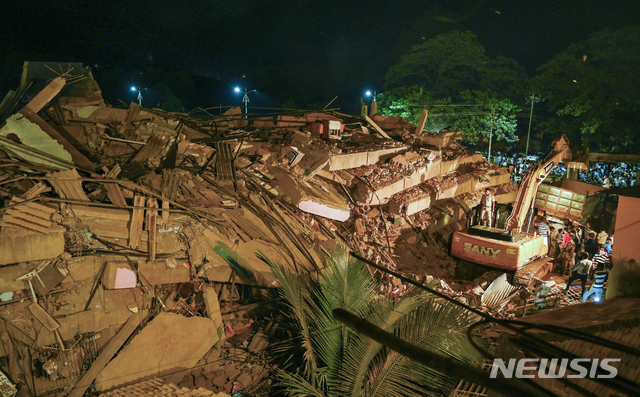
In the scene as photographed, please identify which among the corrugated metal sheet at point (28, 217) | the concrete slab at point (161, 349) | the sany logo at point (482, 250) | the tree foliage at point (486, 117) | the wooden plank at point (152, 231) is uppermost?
the tree foliage at point (486, 117)

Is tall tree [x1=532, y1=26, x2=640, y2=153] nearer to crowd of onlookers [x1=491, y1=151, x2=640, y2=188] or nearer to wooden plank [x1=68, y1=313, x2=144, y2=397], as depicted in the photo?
crowd of onlookers [x1=491, y1=151, x2=640, y2=188]

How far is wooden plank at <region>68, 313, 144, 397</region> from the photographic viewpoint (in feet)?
17.1

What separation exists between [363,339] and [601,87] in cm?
2680

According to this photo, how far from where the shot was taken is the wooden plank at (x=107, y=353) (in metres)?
5.22

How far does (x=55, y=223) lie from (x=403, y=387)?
491 centimetres

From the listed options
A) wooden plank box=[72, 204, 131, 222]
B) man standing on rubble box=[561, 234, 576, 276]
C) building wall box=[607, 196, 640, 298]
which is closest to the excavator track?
man standing on rubble box=[561, 234, 576, 276]

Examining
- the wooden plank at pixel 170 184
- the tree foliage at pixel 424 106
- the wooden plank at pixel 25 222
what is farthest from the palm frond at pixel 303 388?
the tree foliage at pixel 424 106

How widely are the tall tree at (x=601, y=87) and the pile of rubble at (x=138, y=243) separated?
21.0 metres

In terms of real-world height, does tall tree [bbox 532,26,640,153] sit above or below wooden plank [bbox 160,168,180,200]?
above

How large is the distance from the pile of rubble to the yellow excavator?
9.03 feet

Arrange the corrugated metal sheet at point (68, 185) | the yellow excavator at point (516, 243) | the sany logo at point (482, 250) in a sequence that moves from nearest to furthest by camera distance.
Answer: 1. the corrugated metal sheet at point (68, 185)
2. the yellow excavator at point (516, 243)
3. the sany logo at point (482, 250)

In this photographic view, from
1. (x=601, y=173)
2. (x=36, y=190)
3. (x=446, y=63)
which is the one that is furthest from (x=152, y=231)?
(x=446, y=63)

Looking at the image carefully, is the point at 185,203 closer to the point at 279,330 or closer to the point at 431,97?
the point at 279,330

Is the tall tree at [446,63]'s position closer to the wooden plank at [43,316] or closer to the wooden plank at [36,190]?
the wooden plank at [36,190]
